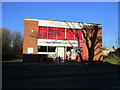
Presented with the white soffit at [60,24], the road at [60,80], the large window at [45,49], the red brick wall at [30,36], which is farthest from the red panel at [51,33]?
the road at [60,80]

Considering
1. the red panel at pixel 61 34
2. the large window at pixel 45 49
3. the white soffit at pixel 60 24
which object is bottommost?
the large window at pixel 45 49

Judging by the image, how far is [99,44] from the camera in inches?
938

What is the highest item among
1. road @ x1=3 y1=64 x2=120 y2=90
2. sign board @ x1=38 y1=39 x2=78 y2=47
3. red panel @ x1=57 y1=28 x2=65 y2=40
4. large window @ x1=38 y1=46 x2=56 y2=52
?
red panel @ x1=57 y1=28 x2=65 y2=40

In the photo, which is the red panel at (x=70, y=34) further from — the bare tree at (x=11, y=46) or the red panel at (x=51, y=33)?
the bare tree at (x=11, y=46)

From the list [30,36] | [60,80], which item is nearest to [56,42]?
[30,36]

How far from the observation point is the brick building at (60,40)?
20469mm

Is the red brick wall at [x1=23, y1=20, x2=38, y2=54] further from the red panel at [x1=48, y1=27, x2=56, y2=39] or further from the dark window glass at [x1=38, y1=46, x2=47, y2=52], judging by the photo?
the red panel at [x1=48, y1=27, x2=56, y2=39]

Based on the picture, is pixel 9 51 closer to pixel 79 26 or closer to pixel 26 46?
pixel 26 46

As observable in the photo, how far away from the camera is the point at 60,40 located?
2186cm

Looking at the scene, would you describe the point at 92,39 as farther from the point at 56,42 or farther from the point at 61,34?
the point at 56,42

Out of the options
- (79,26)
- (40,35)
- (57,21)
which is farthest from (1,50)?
(79,26)

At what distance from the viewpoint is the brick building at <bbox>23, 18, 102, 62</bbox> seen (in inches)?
806

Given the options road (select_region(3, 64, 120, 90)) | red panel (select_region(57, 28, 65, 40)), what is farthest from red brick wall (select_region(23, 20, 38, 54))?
road (select_region(3, 64, 120, 90))

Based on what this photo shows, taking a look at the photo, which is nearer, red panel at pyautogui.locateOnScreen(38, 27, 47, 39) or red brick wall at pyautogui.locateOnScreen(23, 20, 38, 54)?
red brick wall at pyautogui.locateOnScreen(23, 20, 38, 54)
